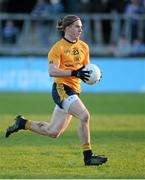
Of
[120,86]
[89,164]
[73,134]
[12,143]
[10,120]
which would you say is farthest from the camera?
[120,86]

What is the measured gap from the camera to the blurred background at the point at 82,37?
28688 mm

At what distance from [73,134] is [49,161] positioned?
454 centimetres

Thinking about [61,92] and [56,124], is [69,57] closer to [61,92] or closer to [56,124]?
[61,92]

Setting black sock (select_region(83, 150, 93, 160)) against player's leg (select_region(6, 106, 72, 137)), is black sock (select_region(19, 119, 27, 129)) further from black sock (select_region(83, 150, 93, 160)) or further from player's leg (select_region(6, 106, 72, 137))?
black sock (select_region(83, 150, 93, 160))

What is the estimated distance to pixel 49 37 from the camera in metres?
30.1

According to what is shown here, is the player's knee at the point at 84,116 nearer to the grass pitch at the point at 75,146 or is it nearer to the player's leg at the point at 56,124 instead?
the player's leg at the point at 56,124

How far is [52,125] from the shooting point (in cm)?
1212

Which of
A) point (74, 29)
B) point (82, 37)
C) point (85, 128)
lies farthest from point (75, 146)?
point (82, 37)

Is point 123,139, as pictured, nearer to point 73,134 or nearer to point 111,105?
point 73,134

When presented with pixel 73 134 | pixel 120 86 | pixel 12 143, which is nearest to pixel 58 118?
pixel 12 143

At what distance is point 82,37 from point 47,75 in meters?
2.06

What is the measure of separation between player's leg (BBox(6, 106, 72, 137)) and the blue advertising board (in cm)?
1585

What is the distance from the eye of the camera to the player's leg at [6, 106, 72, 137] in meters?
11.9


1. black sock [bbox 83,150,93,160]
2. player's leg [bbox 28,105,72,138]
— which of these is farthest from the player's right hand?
black sock [bbox 83,150,93,160]
